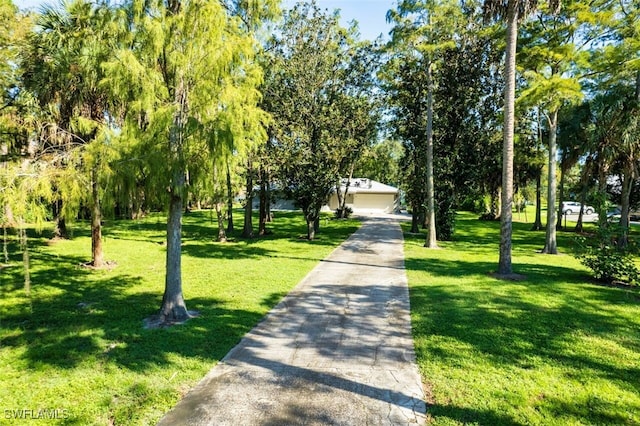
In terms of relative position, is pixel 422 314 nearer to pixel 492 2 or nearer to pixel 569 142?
pixel 492 2

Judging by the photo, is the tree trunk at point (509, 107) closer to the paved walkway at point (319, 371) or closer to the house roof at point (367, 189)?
the paved walkway at point (319, 371)

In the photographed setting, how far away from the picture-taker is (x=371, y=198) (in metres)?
42.2

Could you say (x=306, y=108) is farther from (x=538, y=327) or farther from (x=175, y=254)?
(x=538, y=327)

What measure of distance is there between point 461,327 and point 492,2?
9949mm

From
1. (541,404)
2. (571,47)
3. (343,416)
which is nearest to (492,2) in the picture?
(571,47)

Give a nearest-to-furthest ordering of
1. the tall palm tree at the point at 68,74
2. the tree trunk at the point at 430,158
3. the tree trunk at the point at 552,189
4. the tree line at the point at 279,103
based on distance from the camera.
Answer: the tree line at the point at 279,103 → the tall palm tree at the point at 68,74 → the tree trunk at the point at 552,189 → the tree trunk at the point at 430,158

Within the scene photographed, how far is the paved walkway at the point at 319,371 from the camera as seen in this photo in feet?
13.8

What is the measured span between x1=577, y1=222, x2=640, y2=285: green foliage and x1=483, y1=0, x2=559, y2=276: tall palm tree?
1957 mm

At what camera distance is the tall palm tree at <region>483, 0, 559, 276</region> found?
423 inches

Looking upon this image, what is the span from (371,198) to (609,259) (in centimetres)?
3254

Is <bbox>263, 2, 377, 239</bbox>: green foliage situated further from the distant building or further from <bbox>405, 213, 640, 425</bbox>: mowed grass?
the distant building

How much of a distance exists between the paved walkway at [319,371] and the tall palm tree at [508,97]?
4.20 metres

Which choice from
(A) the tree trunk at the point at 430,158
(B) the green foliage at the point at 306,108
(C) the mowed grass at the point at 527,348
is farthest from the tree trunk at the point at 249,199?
(C) the mowed grass at the point at 527,348

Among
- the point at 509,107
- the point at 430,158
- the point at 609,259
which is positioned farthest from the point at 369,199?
the point at 609,259
